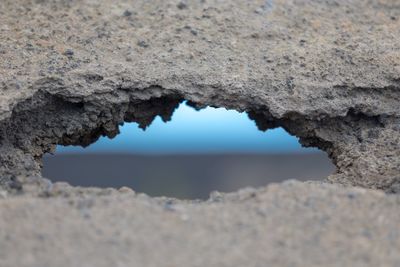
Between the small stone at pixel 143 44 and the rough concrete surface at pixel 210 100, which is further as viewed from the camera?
the small stone at pixel 143 44

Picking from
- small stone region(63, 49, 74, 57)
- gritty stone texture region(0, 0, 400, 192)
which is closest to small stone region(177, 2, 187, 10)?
gritty stone texture region(0, 0, 400, 192)

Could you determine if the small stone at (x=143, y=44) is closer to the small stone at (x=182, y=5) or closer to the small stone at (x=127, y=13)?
the small stone at (x=127, y=13)

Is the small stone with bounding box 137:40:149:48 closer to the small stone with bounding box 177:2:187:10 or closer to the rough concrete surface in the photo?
the rough concrete surface

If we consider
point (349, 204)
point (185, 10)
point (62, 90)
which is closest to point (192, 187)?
point (185, 10)

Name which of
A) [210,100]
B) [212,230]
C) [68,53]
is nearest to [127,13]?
[68,53]

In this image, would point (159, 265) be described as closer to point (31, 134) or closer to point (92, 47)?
point (31, 134)

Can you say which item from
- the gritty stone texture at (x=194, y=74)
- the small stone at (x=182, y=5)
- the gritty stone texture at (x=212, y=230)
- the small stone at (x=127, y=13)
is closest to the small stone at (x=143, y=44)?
the gritty stone texture at (x=194, y=74)

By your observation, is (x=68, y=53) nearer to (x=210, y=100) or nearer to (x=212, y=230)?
(x=210, y=100)
